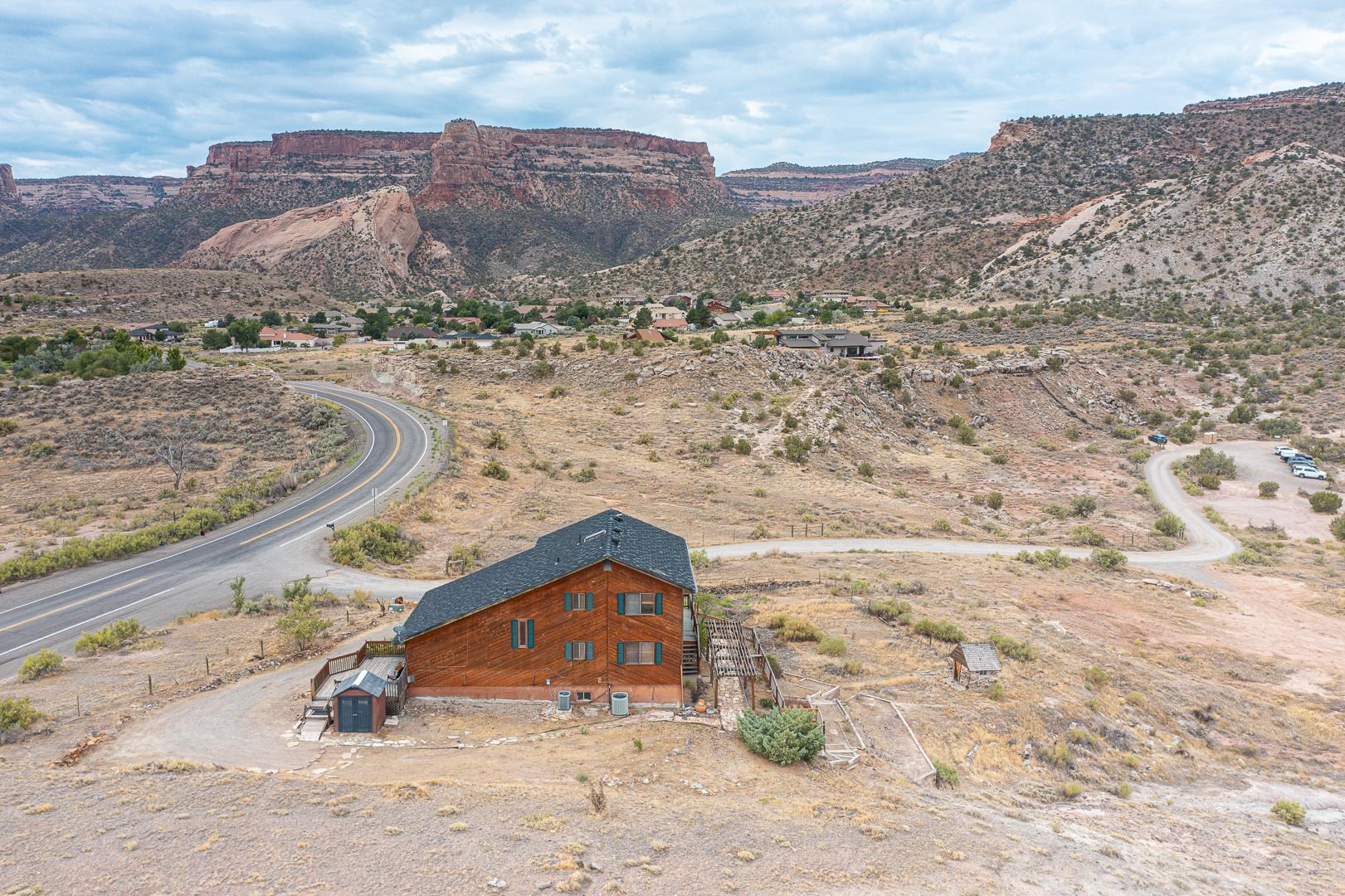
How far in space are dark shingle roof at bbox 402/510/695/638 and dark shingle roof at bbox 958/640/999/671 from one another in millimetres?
8524

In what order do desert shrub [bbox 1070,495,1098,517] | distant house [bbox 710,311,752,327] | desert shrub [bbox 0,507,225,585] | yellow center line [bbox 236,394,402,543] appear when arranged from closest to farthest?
desert shrub [bbox 0,507,225,585]
yellow center line [bbox 236,394,402,543]
desert shrub [bbox 1070,495,1098,517]
distant house [bbox 710,311,752,327]

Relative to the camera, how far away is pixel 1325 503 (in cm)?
4534

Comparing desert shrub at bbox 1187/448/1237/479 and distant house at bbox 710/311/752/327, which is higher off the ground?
distant house at bbox 710/311/752/327

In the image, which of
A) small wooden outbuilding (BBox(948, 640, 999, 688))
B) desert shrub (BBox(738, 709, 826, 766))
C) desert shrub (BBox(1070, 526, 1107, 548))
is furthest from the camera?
desert shrub (BBox(1070, 526, 1107, 548))

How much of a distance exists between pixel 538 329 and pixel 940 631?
80.6 m

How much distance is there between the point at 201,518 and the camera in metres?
34.7

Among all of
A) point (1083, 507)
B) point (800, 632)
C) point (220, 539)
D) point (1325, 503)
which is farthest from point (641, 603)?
point (1325, 503)

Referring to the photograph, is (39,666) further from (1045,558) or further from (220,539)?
(1045,558)

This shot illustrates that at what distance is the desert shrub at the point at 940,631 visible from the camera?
2447 centimetres

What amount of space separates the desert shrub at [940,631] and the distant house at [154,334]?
100163mm

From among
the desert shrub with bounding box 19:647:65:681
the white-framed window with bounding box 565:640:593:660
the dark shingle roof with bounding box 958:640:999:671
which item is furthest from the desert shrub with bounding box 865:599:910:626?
the desert shrub with bounding box 19:647:65:681

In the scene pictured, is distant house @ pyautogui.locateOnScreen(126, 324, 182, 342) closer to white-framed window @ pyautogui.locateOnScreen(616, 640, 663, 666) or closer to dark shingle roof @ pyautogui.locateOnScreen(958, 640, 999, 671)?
white-framed window @ pyautogui.locateOnScreen(616, 640, 663, 666)

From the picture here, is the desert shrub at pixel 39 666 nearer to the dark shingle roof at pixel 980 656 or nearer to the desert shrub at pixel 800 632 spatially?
the desert shrub at pixel 800 632

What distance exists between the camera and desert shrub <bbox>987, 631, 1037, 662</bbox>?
2331cm
